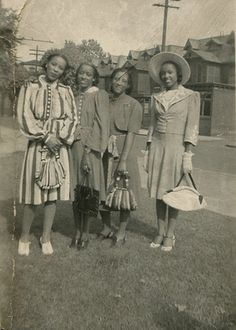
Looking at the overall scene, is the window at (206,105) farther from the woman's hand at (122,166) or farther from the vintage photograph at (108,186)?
the woman's hand at (122,166)

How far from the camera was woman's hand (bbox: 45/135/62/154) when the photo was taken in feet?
13.6

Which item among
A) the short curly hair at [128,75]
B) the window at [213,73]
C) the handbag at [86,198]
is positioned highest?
the window at [213,73]

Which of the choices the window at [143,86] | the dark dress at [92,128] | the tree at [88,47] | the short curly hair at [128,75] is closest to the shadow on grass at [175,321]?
the dark dress at [92,128]

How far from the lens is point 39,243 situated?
4.69 metres

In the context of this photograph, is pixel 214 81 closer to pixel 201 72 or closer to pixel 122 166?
pixel 201 72

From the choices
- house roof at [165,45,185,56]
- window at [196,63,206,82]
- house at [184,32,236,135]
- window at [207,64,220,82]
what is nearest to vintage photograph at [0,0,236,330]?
house roof at [165,45,185,56]

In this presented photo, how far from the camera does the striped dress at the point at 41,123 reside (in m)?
4.16

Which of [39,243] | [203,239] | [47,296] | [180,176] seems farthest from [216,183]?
[47,296]

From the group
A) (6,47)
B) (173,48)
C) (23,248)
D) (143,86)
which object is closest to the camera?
(23,248)

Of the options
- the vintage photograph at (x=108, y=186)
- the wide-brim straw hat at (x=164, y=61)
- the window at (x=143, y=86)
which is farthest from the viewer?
the window at (x=143, y=86)

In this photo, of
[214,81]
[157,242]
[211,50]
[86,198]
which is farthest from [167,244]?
[211,50]

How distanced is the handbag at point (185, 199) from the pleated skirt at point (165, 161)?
0.57ft

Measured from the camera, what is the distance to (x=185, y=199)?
14.4 ft

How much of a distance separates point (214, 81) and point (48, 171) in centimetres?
2881
